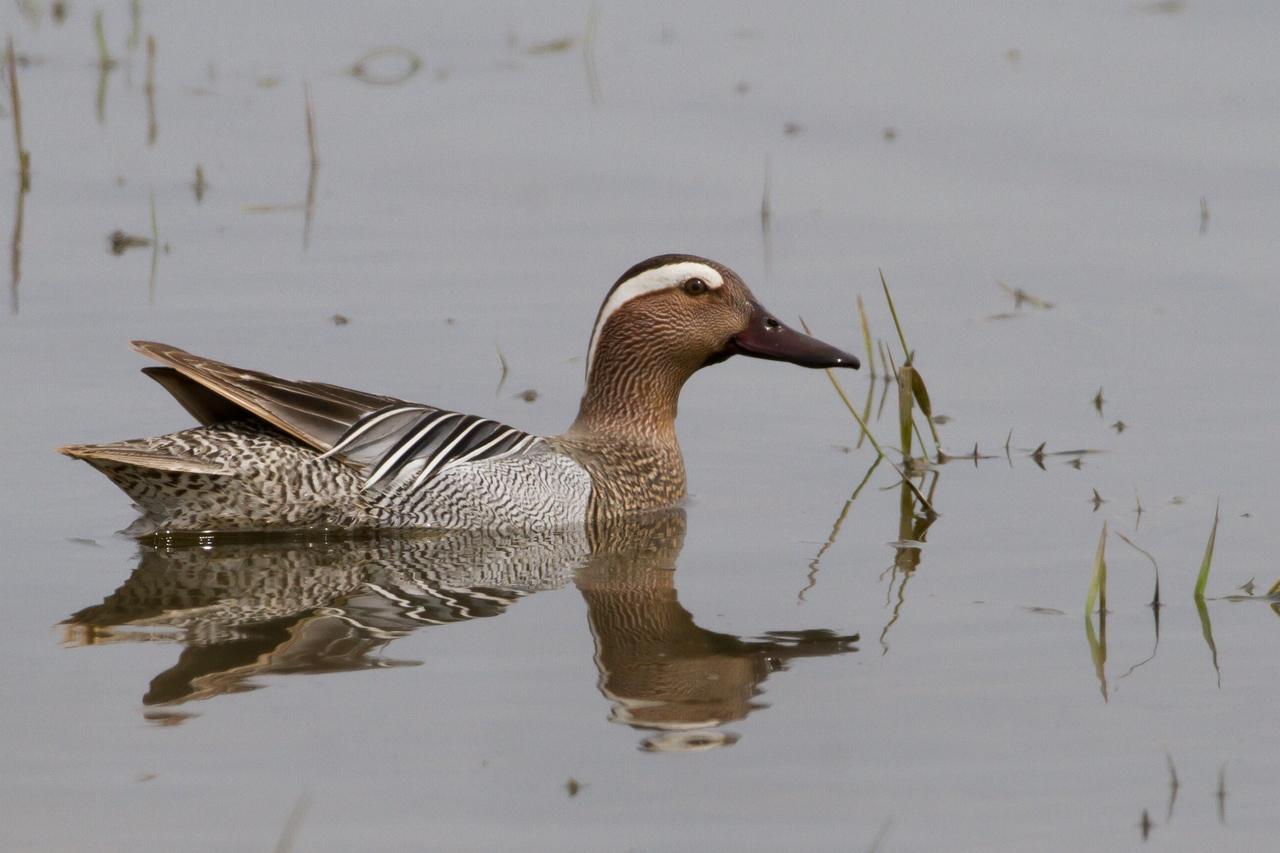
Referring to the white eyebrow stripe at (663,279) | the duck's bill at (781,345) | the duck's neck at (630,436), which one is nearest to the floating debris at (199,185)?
the duck's neck at (630,436)

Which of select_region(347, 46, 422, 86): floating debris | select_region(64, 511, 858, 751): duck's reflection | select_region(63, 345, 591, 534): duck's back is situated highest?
select_region(347, 46, 422, 86): floating debris

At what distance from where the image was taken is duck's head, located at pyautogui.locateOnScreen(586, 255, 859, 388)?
9117 millimetres

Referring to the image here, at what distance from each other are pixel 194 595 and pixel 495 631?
3.92 ft

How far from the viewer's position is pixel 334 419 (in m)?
8.38

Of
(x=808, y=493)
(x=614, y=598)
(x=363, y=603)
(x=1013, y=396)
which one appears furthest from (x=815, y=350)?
(x=363, y=603)

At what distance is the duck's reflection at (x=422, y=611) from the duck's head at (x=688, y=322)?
856 mm

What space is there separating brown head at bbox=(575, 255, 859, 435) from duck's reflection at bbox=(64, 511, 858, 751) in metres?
0.74

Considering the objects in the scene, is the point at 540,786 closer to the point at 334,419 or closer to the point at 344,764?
the point at 344,764

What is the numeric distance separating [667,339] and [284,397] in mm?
1796

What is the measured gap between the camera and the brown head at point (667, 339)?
29.9 ft

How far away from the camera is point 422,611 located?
7324mm

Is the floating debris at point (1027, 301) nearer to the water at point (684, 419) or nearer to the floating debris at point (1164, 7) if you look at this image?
the water at point (684, 419)

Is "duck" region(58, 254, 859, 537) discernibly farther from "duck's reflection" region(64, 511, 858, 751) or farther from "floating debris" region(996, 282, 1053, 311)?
"floating debris" region(996, 282, 1053, 311)

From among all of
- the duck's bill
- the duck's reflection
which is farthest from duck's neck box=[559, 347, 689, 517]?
the duck's bill
